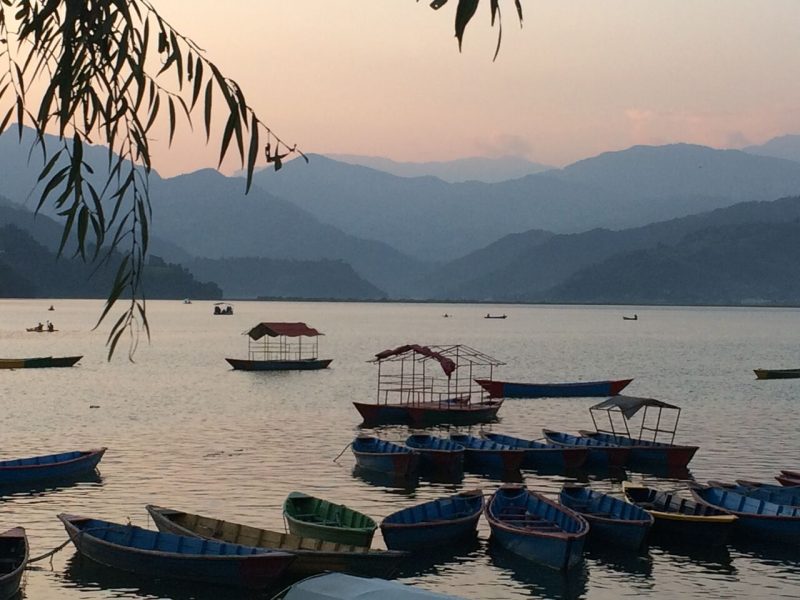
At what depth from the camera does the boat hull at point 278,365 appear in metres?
108

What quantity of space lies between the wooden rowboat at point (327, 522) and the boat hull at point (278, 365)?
243 feet

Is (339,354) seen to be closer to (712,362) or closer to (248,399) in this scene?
(712,362)

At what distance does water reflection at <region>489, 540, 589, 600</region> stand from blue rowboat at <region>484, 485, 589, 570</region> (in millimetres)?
223

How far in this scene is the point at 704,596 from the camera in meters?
29.5

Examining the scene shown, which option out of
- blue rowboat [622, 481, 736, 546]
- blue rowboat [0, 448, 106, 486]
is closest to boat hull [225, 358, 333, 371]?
blue rowboat [0, 448, 106, 486]

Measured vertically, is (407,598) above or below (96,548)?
above

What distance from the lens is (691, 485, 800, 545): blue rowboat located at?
33.5m

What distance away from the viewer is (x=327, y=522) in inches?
1281

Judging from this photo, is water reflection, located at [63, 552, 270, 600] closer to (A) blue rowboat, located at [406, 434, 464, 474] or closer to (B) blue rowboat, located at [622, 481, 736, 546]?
(B) blue rowboat, located at [622, 481, 736, 546]

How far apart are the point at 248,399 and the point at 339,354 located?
213ft

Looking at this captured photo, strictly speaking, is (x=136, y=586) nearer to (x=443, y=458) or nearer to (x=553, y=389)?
(x=443, y=458)

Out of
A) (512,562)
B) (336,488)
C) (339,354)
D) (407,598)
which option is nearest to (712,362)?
(339,354)

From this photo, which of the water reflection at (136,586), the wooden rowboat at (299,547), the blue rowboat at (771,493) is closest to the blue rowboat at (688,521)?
the blue rowboat at (771,493)

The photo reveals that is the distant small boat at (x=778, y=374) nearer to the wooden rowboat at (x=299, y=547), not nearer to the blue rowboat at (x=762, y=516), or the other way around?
Result: the blue rowboat at (x=762, y=516)
